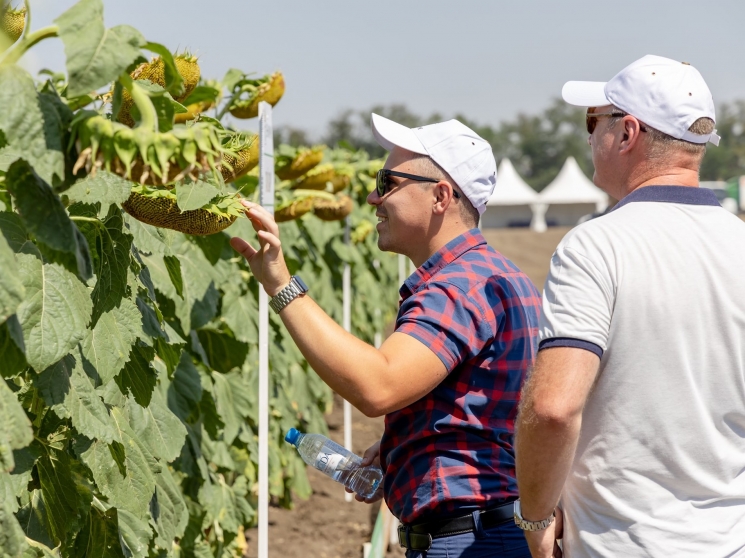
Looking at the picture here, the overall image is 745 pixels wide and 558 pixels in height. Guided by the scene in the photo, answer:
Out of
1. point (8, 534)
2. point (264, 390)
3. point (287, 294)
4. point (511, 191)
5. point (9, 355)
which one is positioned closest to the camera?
point (8, 534)

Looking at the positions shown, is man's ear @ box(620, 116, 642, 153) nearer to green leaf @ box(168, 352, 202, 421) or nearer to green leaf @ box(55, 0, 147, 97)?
green leaf @ box(55, 0, 147, 97)

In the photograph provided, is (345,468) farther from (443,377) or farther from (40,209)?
(40,209)

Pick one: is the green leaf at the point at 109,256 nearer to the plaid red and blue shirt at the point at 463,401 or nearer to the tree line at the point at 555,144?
the plaid red and blue shirt at the point at 463,401

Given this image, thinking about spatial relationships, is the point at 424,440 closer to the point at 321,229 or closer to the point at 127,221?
the point at 127,221

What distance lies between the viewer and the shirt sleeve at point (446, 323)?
1.95 metres

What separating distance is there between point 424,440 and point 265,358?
128 centimetres

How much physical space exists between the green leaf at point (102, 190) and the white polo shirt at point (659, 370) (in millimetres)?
738

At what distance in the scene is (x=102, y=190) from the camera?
1626 millimetres

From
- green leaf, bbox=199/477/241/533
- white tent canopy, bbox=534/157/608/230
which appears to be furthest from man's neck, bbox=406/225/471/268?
white tent canopy, bbox=534/157/608/230

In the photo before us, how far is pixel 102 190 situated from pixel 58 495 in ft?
2.04

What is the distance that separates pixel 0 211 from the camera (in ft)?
4.80

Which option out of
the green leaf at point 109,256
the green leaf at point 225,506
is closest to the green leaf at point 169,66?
the green leaf at point 109,256

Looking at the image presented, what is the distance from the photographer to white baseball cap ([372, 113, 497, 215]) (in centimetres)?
224

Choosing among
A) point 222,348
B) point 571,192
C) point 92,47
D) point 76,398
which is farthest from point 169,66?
point 571,192
